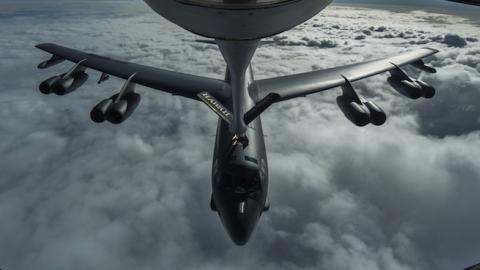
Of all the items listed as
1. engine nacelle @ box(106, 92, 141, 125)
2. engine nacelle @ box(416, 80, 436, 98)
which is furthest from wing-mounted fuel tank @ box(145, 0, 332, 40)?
engine nacelle @ box(416, 80, 436, 98)

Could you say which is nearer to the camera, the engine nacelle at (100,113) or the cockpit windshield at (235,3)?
the cockpit windshield at (235,3)

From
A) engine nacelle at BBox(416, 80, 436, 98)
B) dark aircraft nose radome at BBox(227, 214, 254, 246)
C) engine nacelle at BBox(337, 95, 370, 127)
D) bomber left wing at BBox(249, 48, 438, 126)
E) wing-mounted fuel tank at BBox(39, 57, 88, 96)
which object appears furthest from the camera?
engine nacelle at BBox(416, 80, 436, 98)

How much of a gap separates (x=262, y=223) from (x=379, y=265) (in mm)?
26476

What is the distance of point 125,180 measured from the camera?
6612 cm

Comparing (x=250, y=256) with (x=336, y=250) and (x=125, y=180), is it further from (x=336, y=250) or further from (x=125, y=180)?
(x=125, y=180)

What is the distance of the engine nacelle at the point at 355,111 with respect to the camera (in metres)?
18.1

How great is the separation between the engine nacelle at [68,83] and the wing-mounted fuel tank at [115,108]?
4214mm

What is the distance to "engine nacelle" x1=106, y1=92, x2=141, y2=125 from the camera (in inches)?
713

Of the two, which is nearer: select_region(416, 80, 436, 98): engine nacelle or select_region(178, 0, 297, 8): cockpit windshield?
select_region(178, 0, 297, 8): cockpit windshield

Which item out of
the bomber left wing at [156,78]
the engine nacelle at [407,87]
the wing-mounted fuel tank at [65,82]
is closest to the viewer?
the wing-mounted fuel tank at [65,82]

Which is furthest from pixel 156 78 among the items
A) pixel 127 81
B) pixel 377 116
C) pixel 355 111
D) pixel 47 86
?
pixel 377 116

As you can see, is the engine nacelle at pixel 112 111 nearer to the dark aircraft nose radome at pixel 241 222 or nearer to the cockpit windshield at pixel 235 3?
the dark aircraft nose radome at pixel 241 222

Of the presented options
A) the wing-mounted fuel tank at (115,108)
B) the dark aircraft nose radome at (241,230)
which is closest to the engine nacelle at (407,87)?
the dark aircraft nose radome at (241,230)

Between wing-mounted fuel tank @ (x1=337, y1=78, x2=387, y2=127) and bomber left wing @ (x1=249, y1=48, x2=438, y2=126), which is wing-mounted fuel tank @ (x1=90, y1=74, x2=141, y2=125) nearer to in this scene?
bomber left wing @ (x1=249, y1=48, x2=438, y2=126)
